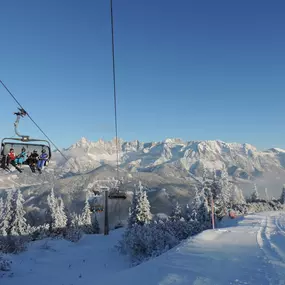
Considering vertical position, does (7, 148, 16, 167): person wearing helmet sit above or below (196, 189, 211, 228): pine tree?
above

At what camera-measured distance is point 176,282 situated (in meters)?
11.0

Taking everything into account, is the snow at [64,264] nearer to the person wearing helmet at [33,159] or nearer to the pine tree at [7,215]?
the person wearing helmet at [33,159]

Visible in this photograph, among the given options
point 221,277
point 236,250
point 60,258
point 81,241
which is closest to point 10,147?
point 221,277

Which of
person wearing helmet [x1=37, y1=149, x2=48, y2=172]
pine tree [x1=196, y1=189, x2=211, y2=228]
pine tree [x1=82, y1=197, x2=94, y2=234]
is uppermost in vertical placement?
person wearing helmet [x1=37, y1=149, x2=48, y2=172]

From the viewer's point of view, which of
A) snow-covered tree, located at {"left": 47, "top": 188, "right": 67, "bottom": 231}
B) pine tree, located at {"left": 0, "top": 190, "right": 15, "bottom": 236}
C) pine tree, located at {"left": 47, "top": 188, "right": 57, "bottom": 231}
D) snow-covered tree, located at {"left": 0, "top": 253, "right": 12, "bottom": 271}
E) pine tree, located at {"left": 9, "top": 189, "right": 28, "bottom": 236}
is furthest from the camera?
pine tree, located at {"left": 47, "top": 188, "right": 57, "bottom": 231}

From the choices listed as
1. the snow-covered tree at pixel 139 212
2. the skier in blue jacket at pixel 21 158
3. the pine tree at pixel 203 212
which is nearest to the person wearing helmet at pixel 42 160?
the skier in blue jacket at pixel 21 158

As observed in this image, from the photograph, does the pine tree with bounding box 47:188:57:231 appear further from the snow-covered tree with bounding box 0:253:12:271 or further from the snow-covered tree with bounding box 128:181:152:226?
the snow-covered tree with bounding box 0:253:12:271

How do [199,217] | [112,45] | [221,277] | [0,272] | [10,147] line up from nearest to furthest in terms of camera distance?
1. [112,45]
2. [221,277]
3. [10,147]
4. [0,272]
5. [199,217]

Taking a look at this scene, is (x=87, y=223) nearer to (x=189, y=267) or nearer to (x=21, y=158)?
(x=21, y=158)

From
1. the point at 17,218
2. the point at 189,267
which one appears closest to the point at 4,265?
the point at 189,267

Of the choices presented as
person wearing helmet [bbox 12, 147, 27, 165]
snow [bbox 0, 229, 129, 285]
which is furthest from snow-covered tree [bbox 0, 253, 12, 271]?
person wearing helmet [bbox 12, 147, 27, 165]

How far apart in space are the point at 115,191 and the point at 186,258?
77.0 feet

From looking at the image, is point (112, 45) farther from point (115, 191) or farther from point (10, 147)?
point (115, 191)

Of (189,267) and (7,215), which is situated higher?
(7,215)
